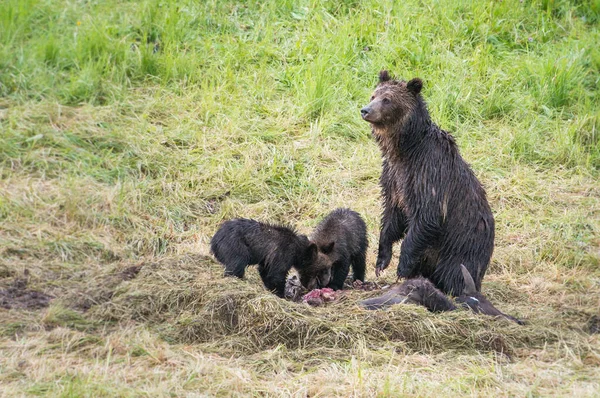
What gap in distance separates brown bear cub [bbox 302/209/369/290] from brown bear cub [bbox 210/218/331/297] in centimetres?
25

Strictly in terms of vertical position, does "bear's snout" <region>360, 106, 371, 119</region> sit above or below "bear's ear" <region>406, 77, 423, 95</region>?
below

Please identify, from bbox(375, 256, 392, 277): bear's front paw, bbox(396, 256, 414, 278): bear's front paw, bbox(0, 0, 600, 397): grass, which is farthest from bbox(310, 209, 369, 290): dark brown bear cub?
bbox(0, 0, 600, 397): grass

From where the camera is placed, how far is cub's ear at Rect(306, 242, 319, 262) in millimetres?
8423

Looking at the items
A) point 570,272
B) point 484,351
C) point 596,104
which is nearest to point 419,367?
point 484,351

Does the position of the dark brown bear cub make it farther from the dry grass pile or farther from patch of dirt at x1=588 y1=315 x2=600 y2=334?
patch of dirt at x1=588 y1=315 x2=600 y2=334

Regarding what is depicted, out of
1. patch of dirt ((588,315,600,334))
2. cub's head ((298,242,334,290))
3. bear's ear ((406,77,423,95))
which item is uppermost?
bear's ear ((406,77,423,95))

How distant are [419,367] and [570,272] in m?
3.20

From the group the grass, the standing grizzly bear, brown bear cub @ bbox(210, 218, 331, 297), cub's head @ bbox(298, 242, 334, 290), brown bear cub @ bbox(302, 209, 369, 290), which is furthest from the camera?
brown bear cub @ bbox(302, 209, 369, 290)

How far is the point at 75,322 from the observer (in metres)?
7.12

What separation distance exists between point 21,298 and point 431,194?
11.5 ft

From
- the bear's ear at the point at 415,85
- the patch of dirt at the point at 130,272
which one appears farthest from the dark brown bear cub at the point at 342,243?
the patch of dirt at the point at 130,272

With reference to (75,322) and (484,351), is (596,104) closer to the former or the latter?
(484,351)

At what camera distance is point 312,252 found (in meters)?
8.48

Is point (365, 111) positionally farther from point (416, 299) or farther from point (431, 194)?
point (416, 299)
